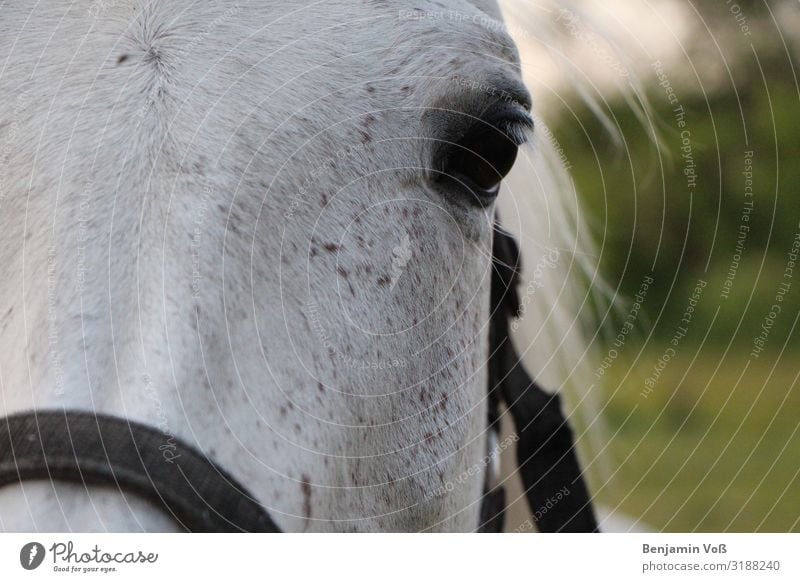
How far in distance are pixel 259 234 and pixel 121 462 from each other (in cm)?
21

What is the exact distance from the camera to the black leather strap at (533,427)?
994mm

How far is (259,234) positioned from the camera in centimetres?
63

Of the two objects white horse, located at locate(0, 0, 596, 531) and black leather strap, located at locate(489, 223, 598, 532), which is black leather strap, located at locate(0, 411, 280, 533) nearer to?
white horse, located at locate(0, 0, 596, 531)

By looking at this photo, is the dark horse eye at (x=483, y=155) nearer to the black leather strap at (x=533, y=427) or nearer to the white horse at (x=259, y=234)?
the white horse at (x=259, y=234)

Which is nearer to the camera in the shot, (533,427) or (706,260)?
(533,427)

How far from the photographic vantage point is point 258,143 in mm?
654

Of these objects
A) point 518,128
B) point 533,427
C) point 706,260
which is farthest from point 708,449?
point 518,128

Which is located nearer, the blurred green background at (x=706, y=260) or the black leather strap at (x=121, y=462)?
the black leather strap at (x=121, y=462)

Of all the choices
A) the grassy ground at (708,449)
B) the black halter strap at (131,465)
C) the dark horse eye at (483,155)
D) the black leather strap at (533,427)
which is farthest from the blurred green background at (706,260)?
the black halter strap at (131,465)

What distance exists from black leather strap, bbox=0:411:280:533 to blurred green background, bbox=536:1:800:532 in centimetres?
66

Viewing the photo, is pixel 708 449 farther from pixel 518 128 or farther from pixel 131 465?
pixel 131 465
